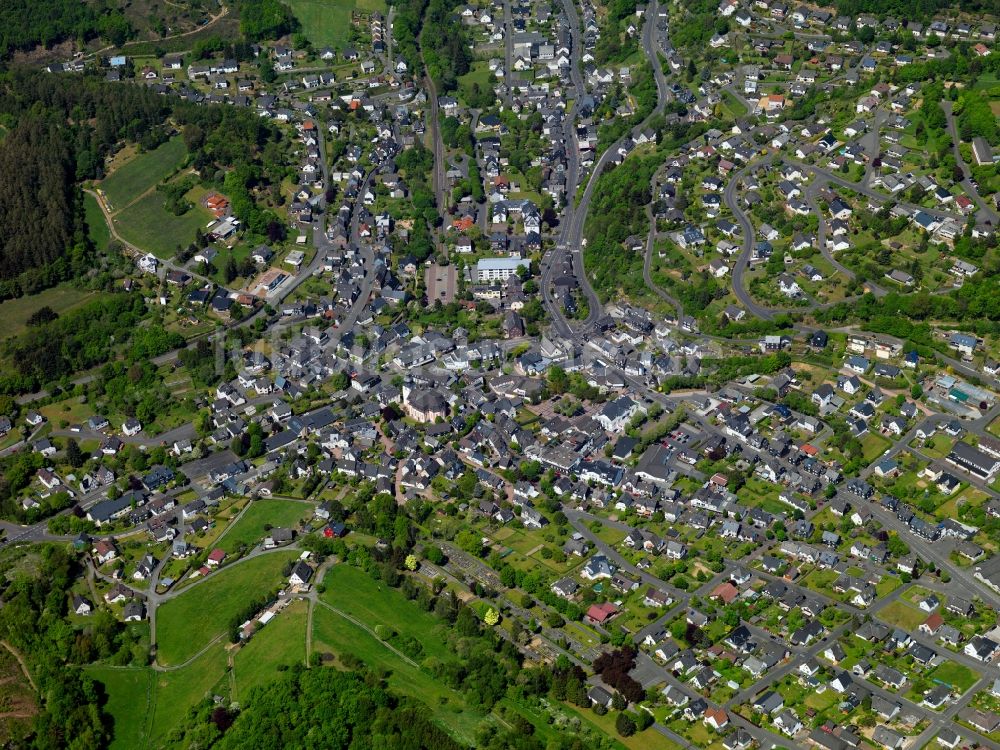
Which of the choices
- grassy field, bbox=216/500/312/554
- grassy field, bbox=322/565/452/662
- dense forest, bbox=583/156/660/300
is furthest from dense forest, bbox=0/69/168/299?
grassy field, bbox=322/565/452/662

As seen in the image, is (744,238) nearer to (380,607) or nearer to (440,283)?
(440,283)

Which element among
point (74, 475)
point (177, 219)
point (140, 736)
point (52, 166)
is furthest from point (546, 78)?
point (140, 736)

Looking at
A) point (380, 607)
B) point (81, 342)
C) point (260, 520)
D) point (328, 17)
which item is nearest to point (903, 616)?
point (380, 607)

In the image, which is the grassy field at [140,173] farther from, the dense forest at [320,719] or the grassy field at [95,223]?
the dense forest at [320,719]

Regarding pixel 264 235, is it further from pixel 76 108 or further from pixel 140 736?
pixel 140 736

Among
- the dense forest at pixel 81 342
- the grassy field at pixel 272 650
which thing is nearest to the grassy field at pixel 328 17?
the dense forest at pixel 81 342

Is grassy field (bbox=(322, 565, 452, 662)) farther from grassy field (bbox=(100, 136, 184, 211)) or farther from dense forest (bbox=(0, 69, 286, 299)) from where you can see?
grassy field (bbox=(100, 136, 184, 211))
